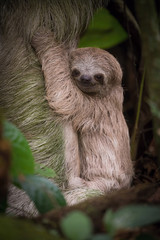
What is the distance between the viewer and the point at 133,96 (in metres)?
7.08

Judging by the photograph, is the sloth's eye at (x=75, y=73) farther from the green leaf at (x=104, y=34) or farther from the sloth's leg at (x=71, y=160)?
the green leaf at (x=104, y=34)

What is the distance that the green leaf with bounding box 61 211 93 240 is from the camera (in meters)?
1.86

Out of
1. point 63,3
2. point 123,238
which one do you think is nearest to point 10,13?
point 63,3

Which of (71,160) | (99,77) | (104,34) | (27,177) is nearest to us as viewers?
(27,177)

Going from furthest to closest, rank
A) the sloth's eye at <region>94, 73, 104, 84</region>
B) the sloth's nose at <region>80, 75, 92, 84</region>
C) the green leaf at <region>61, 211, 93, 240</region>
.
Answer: the sloth's eye at <region>94, 73, 104, 84</region>, the sloth's nose at <region>80, 75, 92, 84</region>, the green leaf at <region>61, 211, 93, 240</region>

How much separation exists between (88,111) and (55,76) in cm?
58

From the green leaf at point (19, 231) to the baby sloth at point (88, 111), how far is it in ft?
7.54

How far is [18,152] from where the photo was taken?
97.9 inches

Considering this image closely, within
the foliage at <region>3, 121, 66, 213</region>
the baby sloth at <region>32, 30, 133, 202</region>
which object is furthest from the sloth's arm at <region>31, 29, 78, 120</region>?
the foliage at <region>3, 121, 66, 213</region>

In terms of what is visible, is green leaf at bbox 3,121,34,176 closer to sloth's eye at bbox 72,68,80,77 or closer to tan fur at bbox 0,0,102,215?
tan fur at bbox 0,0,102,215

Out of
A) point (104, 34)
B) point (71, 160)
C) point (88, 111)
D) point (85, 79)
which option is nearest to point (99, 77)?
point (85, 79)

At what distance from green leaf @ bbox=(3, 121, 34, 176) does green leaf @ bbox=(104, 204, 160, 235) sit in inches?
25.0

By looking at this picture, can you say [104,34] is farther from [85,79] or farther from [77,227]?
[77,227]

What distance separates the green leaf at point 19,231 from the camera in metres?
1.96
